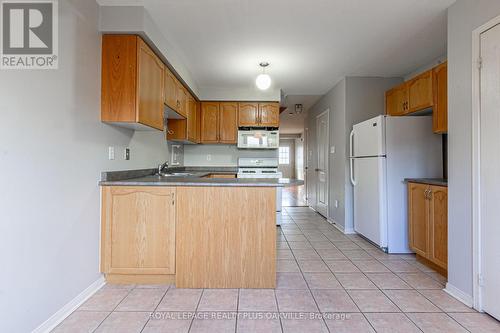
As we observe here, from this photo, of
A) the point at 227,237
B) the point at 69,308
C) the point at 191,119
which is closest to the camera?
the point at 69,308

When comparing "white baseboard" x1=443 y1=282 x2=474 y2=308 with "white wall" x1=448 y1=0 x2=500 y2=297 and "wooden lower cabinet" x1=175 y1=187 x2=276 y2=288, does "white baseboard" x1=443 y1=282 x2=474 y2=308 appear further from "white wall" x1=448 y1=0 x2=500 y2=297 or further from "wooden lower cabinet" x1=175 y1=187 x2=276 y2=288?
"wooden lower cabinet" x1=175 y1=187 x2=276 y2=288

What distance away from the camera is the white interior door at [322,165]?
5.06 m

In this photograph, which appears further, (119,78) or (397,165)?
(397,165)

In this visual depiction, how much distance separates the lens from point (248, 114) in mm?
4824

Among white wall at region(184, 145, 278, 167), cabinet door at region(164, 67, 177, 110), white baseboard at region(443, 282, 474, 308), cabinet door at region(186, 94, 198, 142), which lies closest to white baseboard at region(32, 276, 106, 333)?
cabinet door at region(164, 67, 177, 110)

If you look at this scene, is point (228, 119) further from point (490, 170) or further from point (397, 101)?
point (490, 170)

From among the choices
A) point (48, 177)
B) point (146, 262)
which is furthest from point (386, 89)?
point (48, 177)

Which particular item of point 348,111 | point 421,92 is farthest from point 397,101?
point 348,111

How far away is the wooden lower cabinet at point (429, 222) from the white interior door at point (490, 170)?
547 millimetres

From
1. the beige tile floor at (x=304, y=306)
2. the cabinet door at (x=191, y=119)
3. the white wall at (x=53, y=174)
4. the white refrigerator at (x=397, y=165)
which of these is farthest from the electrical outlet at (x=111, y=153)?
the white refrigerator at (x=397, y=165)

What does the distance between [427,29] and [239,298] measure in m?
3.08

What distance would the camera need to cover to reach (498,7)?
175 centimetres

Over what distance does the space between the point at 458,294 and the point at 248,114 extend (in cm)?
376

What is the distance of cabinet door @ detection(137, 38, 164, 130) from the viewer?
2.27 m
